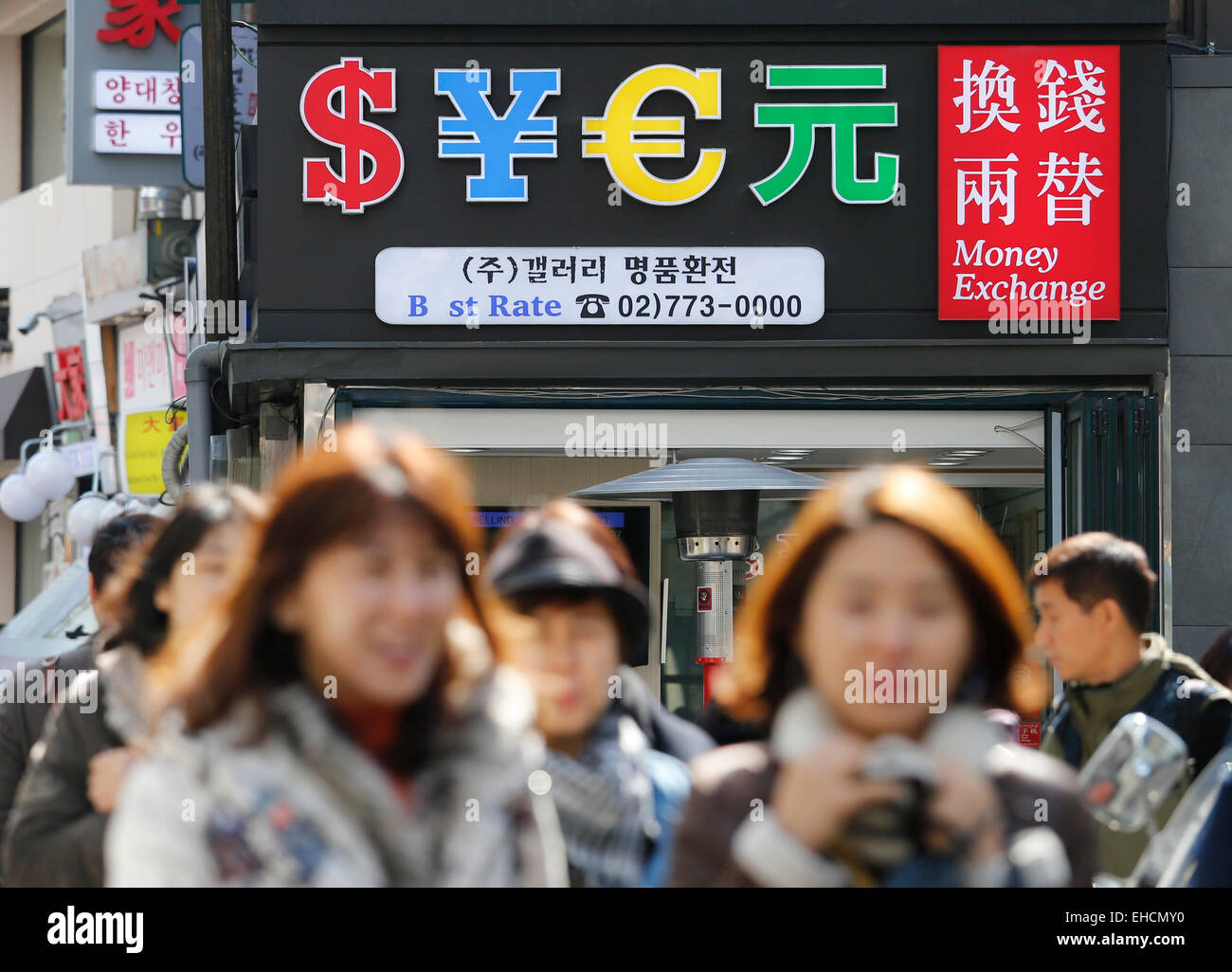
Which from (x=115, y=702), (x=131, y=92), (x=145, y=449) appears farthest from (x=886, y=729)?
(x=145, y=449)

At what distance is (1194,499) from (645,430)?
3398 millimetres

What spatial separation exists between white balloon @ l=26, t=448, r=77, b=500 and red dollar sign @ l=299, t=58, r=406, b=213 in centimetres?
855

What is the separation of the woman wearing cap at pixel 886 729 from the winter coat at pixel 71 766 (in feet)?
5.25

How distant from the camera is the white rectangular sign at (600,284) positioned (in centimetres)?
1043

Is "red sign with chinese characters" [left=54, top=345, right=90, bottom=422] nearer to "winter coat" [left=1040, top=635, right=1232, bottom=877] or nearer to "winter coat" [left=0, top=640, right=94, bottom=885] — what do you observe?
"winter coat" [left=0, top=640, right=94, bottom=885]

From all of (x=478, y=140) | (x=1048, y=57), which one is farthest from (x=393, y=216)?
(x=1048, y=57)

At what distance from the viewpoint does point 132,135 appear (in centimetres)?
1441

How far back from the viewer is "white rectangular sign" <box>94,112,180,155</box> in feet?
47.1

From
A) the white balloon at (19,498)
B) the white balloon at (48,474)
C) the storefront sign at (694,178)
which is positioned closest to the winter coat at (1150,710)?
the storefront sign at (694,178)

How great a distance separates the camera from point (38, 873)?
3535 millimetres

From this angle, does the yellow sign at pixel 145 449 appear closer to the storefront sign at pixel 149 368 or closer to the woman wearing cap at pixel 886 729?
the storefront sign at pixel 149 368

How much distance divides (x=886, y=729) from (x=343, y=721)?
0.75m

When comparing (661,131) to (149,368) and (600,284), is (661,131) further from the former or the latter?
(149,368)
